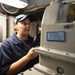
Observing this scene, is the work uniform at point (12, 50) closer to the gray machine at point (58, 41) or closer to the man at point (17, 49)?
the man at point (17, 49)

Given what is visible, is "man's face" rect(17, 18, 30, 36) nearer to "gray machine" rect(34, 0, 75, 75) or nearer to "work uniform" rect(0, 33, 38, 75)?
"work uniform" rect(0, 33, 38, 75)

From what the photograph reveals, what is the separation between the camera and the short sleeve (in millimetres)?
1087

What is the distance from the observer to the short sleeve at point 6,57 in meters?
1.09

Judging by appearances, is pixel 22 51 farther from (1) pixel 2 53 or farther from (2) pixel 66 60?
(2) pixel 66 60

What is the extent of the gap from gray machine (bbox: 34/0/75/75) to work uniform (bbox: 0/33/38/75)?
1.45ft

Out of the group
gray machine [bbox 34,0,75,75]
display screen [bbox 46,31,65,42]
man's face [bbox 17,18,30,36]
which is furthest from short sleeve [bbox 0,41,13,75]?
display screen [bbox 46,31,65,42]

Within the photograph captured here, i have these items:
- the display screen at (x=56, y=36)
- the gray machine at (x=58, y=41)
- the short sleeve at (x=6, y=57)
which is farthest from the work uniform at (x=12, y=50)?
the display screen at (x=56, y=36)

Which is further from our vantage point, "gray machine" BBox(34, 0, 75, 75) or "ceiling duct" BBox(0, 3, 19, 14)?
"ceiling duct" BBox(0, 3, 19, 14)

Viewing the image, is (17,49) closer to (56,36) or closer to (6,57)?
(6,57)

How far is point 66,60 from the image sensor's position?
0.60 m

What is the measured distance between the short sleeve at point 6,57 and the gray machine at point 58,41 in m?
0.43

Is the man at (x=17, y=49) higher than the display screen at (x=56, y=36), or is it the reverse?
the display screen at (x=56, y=36)

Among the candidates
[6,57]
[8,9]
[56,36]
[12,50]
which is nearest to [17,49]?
[12,50]

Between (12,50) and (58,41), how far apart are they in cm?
69
